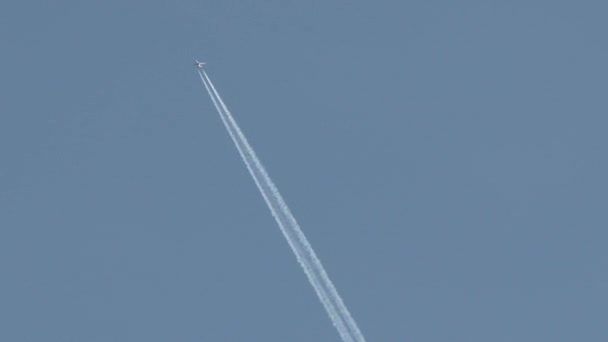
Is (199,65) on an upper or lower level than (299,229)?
upper

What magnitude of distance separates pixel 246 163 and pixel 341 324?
1324cm

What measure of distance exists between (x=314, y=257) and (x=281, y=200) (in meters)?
4.66

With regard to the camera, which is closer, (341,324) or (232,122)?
(341,324)

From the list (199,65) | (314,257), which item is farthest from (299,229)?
(199,65)

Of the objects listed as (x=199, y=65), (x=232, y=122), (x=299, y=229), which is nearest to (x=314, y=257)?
(x=299, y=229)

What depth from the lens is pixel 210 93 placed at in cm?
14575

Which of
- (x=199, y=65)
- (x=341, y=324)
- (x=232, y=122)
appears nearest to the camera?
(x=341, y=324)

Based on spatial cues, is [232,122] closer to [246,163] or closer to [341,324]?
[246,163]

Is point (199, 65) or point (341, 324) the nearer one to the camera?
point (341, 324)

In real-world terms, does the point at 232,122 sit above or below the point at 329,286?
above

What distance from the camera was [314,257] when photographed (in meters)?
142

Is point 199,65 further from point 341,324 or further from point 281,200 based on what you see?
point 341,324

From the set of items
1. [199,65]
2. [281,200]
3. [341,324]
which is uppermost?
[199,65]

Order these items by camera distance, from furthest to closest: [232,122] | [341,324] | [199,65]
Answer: [199,65]
[232,122]
[341,324]
